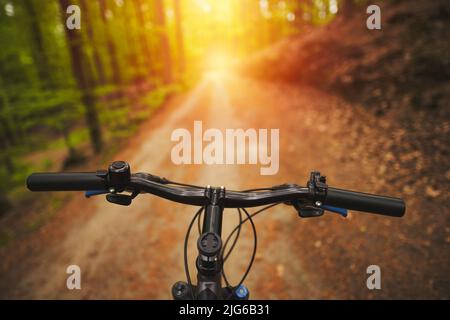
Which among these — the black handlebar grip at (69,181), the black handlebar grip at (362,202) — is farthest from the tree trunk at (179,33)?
the black handlebar grip at (362,202)

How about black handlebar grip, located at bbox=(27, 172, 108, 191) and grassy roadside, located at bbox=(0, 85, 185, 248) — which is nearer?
black handlebar grip, located at bbox=(27, 172, 108, 191)

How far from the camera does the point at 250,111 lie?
513 inches

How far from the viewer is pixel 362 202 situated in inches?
63.7

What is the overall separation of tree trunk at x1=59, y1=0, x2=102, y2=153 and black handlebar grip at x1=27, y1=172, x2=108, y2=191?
970 cm

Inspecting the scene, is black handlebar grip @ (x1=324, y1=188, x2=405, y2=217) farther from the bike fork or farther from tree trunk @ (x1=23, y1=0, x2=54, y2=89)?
tree trunk @ (x1=23, y1=0, x2=54, y2=89)

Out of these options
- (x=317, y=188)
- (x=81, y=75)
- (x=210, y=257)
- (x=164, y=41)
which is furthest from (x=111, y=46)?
(x=210, y=257)

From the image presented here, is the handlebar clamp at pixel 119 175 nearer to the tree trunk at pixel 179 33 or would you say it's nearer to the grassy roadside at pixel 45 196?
the grassy roadside at pixel 45 196

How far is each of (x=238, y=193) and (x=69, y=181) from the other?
1.17m

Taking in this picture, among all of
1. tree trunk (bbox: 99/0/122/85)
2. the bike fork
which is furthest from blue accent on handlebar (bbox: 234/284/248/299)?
tree trunk (bbox: 99/0/122/85)

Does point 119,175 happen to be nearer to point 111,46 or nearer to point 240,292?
point 240,292

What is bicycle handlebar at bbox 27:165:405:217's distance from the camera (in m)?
1.62
